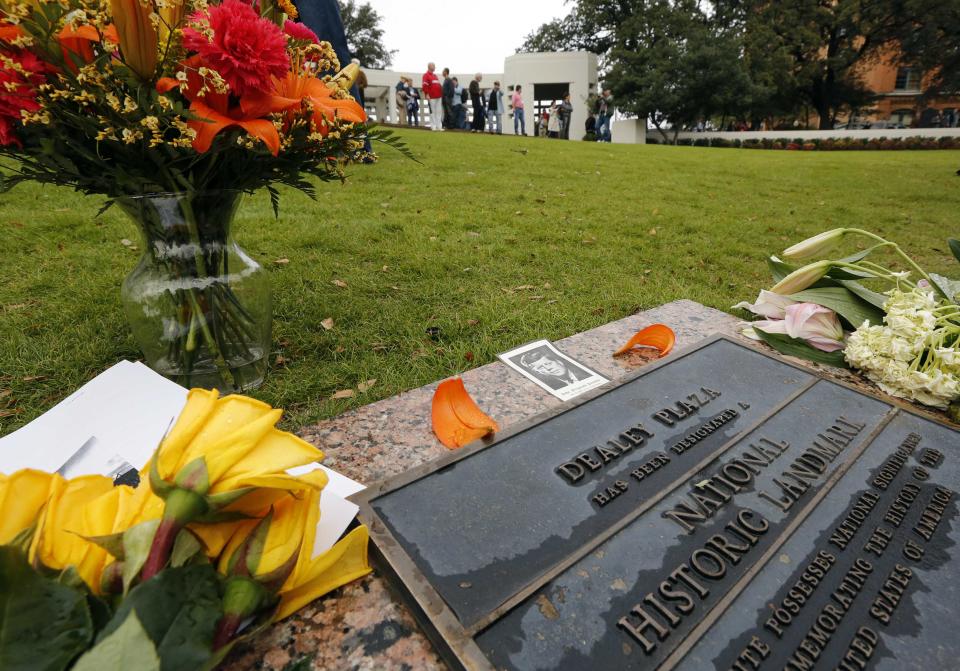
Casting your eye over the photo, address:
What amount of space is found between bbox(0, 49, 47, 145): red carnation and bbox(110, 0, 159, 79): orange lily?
177 millimetres

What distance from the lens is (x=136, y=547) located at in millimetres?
699

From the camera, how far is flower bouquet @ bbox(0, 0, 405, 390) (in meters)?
1.12

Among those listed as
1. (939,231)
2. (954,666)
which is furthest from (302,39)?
(939,231)

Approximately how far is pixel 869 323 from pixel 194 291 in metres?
2.42

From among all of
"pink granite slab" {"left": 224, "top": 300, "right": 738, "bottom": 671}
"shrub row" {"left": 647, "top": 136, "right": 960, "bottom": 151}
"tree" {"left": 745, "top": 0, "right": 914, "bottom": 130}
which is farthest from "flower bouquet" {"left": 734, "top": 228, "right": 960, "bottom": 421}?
"tree" {"left": 745, "top": 0, "right": 914, "bottom": 130}

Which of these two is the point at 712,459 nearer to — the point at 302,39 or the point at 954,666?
the point at 954,666

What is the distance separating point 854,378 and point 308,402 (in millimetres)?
2029

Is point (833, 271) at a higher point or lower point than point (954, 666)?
higher

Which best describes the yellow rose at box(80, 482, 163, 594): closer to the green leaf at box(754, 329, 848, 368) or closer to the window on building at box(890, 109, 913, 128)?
the green leaf at box(754, 329, 848, 368)

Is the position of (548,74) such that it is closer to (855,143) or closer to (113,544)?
(855,143)

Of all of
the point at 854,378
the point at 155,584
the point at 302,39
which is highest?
the point at 302,39

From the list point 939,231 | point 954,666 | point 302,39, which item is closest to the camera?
point 954,666

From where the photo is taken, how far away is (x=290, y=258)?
3434mm

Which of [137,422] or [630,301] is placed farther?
[630,301]
